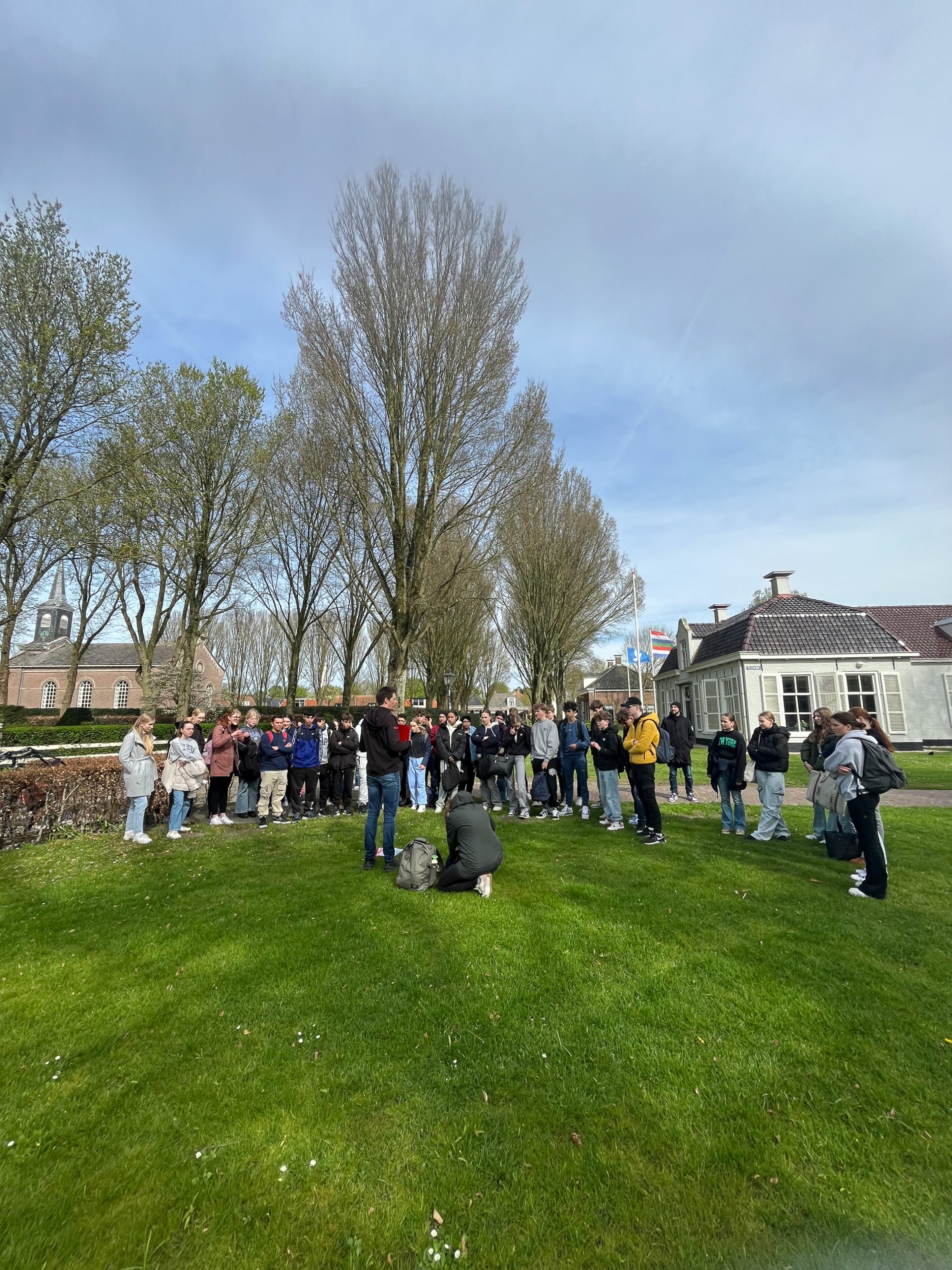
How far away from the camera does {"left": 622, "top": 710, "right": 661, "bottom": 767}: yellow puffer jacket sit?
7.78m

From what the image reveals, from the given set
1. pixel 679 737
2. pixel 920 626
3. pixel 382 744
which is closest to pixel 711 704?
pixel 920 626

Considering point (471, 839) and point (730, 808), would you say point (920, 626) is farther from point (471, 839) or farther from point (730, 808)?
point (471, 839)

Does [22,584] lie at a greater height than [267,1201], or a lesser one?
greater

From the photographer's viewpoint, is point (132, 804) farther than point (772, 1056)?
Yes

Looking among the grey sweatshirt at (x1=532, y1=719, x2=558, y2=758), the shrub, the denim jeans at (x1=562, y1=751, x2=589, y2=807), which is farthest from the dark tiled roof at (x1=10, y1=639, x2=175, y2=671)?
the grey sweatshirt at (x1=532, y1=719, x2=558, y2=758)

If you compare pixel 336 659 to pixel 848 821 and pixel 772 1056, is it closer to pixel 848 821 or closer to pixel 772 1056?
pixel 848 821

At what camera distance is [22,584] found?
80.8ft

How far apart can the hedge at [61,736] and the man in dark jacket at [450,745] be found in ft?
50.8

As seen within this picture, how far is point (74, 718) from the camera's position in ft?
100

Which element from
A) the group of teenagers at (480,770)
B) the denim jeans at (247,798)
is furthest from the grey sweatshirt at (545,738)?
the denim jeans at (247,798)

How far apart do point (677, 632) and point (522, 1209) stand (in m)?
31.0

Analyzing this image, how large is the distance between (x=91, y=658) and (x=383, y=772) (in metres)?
62.1

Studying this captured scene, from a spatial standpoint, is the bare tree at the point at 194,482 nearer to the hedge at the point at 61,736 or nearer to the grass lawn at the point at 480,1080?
the hedge at the point at 61,736

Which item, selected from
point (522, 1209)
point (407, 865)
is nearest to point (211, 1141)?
point (522, 1209)
